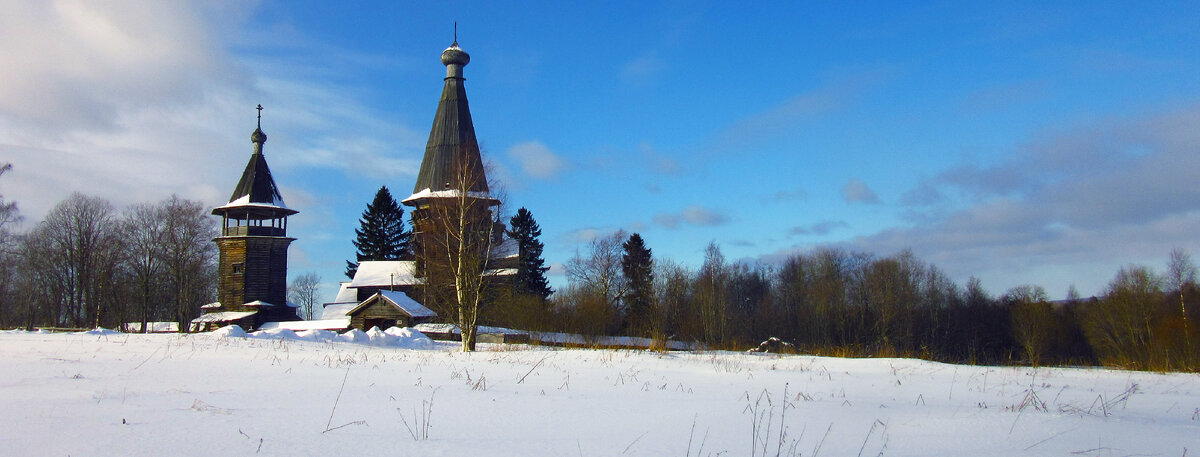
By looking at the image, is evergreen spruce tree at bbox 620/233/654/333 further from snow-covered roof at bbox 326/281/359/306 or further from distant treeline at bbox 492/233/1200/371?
snow-covered roof at bbox 326/281/359/306

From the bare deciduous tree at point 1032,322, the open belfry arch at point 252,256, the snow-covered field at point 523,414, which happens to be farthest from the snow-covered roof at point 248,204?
the bare deciduous tree at point 1032,322

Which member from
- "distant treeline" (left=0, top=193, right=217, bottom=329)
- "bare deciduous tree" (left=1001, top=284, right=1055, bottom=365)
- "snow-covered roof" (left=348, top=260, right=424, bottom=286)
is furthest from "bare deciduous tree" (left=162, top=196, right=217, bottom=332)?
"bare deciduous tree" (left=1001, top=284, right=1055, bottom=365)

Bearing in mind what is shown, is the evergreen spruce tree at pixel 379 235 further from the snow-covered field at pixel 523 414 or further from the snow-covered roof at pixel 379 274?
the snow-covered field at pixel 523 414

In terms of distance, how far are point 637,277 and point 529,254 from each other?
8272 mm

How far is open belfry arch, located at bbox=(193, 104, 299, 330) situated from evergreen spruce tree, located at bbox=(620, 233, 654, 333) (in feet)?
66.6

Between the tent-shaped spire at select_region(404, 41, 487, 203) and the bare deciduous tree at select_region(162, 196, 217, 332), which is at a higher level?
the tent-shaped spire at select_region(404, 41, 487, 203)

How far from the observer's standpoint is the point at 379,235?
58.2m

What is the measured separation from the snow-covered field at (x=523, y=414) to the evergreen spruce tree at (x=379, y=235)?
50.0 m

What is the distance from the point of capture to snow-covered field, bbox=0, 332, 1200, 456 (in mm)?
3879

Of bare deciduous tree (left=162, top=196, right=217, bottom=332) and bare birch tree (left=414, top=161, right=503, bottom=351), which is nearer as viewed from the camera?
bare birch tree (left=414, top=161, right=503, bottom=351)

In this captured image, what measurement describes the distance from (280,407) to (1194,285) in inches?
2123

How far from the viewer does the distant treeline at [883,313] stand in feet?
124

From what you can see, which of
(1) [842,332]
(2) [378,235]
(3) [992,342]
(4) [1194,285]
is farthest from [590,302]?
(4) [1194,285]

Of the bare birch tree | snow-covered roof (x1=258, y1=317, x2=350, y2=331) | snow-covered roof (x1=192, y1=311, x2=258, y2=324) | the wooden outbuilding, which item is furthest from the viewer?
snow-covered roof (x1=192, y1=311, x2=258, y2=324)
